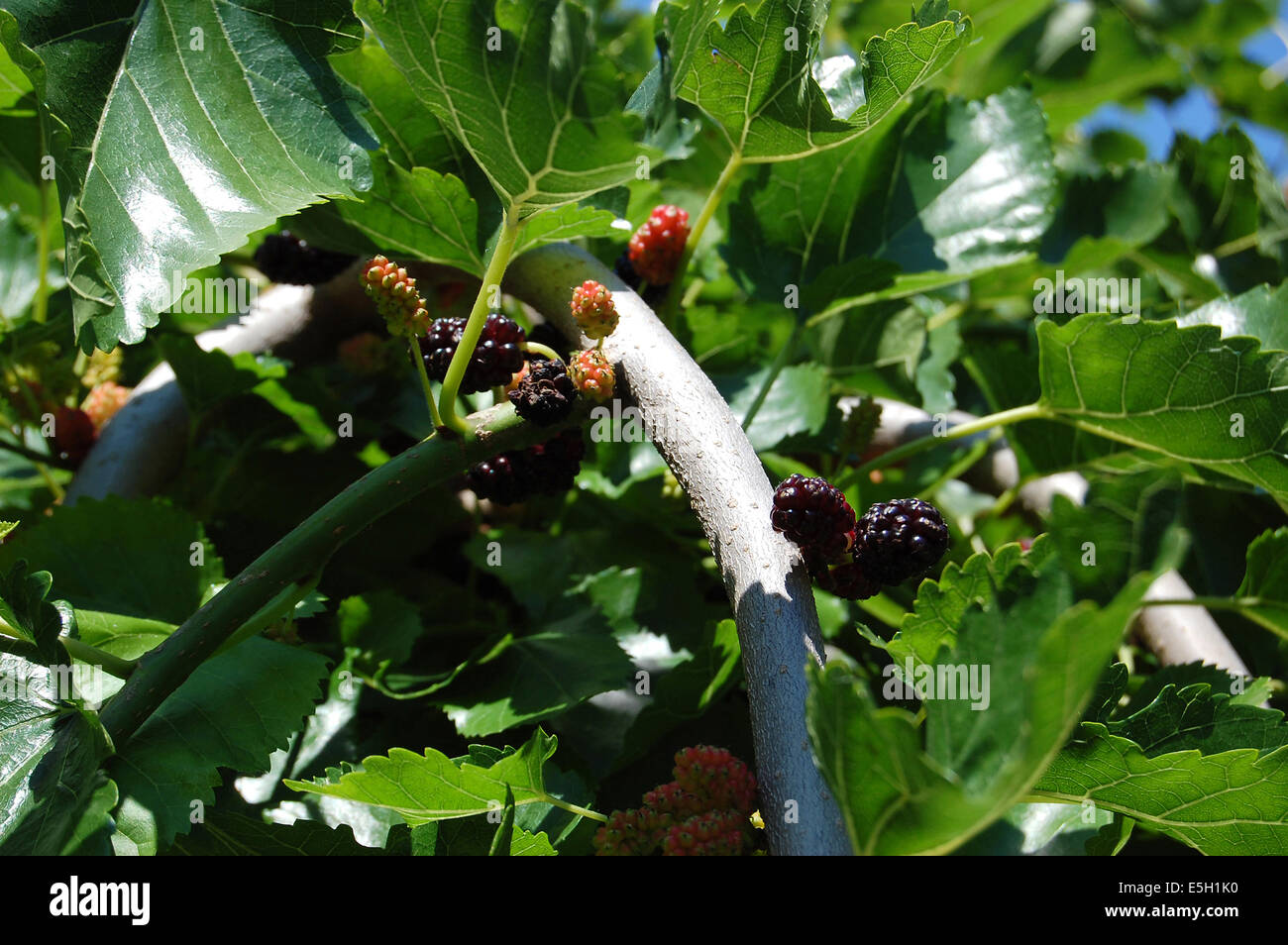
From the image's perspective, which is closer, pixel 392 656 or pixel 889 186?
pixel 392 656

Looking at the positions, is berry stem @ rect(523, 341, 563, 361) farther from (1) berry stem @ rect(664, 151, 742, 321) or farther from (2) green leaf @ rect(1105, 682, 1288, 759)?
(2) green leaf @ rect(1105, 682, 1288, 759)

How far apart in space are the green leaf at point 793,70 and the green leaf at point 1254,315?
1.16 ft

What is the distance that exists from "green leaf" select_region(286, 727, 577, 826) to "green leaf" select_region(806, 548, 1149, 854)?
0.19 meters

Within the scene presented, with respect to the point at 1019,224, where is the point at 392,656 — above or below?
below

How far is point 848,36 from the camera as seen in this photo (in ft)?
4.58

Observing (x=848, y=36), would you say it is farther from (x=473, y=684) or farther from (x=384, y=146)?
(x=473, y=684)

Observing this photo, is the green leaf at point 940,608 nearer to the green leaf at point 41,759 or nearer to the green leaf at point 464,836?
the green leaf at point 464,836

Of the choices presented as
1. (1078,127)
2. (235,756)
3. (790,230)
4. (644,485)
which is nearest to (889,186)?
(790,230)

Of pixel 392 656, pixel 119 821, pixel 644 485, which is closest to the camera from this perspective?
pixel 119 821

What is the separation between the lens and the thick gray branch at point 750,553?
447mm

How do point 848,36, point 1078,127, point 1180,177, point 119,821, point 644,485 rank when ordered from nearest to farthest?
point 119,821
point 644,485
point 1180,177
point 848,36
point 1078,127

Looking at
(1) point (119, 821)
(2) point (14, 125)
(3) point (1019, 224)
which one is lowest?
(1) point (119, 821)

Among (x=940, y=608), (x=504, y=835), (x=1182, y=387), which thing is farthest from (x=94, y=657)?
(x=1182, y=387)

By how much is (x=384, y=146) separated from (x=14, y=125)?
350 mm
